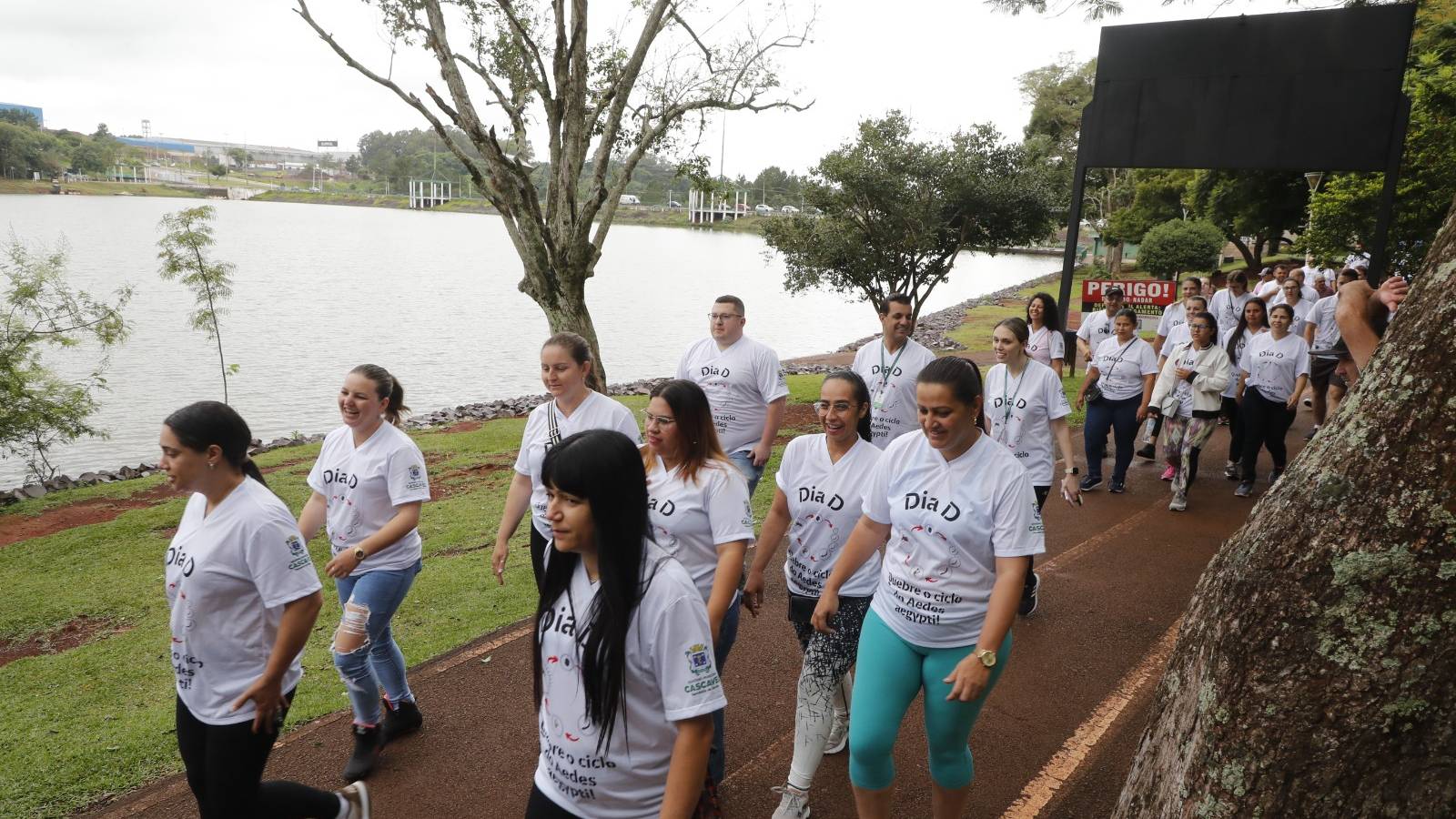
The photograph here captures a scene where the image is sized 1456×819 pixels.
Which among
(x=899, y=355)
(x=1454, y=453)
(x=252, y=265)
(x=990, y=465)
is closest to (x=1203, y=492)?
(x=899, y=355)

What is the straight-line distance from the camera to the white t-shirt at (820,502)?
4039 millimetres

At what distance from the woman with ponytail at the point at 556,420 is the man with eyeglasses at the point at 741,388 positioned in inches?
48.7

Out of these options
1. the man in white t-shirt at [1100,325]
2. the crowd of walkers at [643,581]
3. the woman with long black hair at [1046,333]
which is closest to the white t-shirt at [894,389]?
the crowd of walkers at [643,581]

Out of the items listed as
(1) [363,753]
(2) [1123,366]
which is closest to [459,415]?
(2) [1123,366]

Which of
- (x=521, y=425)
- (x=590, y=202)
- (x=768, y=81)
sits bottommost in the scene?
(x=521, y=425)

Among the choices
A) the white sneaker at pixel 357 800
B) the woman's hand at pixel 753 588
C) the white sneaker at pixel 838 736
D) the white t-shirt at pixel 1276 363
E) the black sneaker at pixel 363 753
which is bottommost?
the black sneaker at pixel 363 753

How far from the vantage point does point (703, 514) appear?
3.69 m

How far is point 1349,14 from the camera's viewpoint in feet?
32.7

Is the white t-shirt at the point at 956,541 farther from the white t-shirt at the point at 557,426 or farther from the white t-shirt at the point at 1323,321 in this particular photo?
the white t-shirt at the point at 1323,321

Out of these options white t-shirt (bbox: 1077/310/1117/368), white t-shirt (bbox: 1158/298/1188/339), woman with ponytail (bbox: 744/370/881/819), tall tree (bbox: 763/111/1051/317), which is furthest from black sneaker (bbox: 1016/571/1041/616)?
tall tree (bbox: 763/111/1051/317)

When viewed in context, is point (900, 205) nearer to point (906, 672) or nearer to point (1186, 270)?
point (906, 672)

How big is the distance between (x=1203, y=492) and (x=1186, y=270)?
109 ft

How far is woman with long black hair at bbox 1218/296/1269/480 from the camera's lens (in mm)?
8953

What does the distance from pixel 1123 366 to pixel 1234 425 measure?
1872mm
